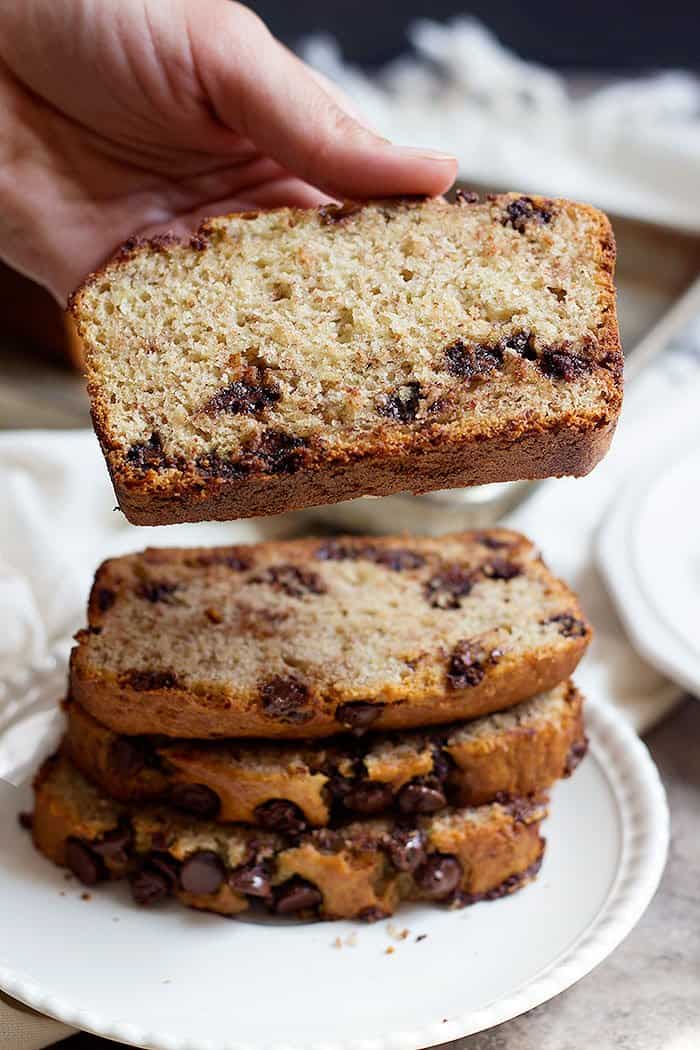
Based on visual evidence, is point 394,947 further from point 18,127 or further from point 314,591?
point 18,127

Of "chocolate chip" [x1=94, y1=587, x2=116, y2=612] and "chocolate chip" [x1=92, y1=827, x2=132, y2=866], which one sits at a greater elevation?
"chocolate chip" [x1=94, y1=587, x2=116, y2=612]

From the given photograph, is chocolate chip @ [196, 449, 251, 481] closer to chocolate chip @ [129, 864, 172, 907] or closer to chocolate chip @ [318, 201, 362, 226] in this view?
chocolate chip @ [318, 201, 362, 226]

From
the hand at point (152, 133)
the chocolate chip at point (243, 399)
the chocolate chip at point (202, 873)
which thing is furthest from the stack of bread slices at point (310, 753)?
the hand at point (152, 133)

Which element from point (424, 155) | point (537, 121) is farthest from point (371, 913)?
point (537, 121)

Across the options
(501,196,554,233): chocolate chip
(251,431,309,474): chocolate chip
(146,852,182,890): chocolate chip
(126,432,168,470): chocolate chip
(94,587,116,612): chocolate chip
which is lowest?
(146,852,182,890): chocolate chip

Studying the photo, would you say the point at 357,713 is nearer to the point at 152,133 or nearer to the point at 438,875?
the point at 438,875

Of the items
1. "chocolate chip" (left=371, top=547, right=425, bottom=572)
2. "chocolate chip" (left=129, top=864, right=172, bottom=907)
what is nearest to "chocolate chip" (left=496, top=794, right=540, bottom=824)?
"chocolate chip" (left=371, top=547, right=425, bottom=572)
